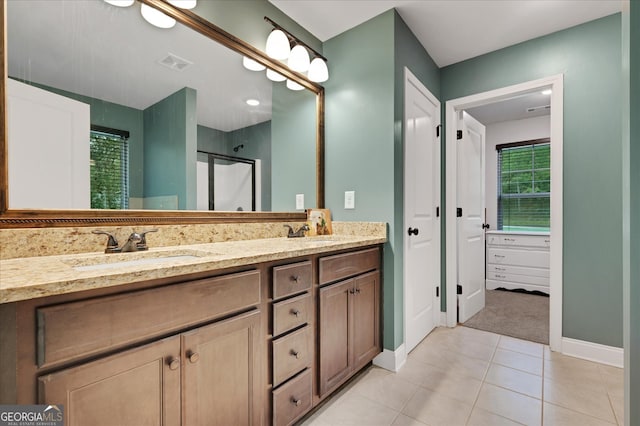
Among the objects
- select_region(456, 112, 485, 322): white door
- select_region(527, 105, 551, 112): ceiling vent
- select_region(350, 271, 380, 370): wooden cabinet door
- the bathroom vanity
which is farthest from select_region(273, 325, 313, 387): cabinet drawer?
select_region(527, 105, 551, 112): ceiling vent

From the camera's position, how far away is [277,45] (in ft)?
6.30

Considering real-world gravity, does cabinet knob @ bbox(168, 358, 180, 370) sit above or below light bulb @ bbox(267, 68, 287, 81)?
below

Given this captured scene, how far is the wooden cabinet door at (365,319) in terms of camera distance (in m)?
1.77

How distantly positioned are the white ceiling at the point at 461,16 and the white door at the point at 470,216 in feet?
2.45

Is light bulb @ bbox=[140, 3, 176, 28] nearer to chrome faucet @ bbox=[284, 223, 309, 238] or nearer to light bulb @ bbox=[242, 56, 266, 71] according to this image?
light bulb @ bbox=[242, 56, 266, 71]

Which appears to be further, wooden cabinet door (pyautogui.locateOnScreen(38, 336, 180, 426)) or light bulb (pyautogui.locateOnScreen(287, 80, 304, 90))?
light bulb (pyautogui.locateOnScreen(287, 80, 304, 90))

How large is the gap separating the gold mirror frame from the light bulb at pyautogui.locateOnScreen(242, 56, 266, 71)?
0.08 feet

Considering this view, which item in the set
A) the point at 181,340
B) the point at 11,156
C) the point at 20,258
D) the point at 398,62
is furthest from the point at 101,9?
the point at 398,62

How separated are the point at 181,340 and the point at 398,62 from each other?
6.95ft

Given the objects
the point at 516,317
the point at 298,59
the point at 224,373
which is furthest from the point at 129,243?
the point at 516,317

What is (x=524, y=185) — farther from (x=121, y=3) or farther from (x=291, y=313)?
(x=121, y=3)

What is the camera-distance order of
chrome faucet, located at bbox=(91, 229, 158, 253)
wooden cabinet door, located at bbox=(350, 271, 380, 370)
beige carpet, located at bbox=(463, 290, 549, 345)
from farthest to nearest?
1. beige carpet, located at bbox=(463, 290, 549, 345)
2. wooden cabinet door, located at bbox=(350, 271, 380, 370)
3. chrome faucet, located at bbox=(91, 229, 158, 253)

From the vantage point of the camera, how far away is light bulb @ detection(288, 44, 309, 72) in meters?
2.07

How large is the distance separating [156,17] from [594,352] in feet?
11.4
